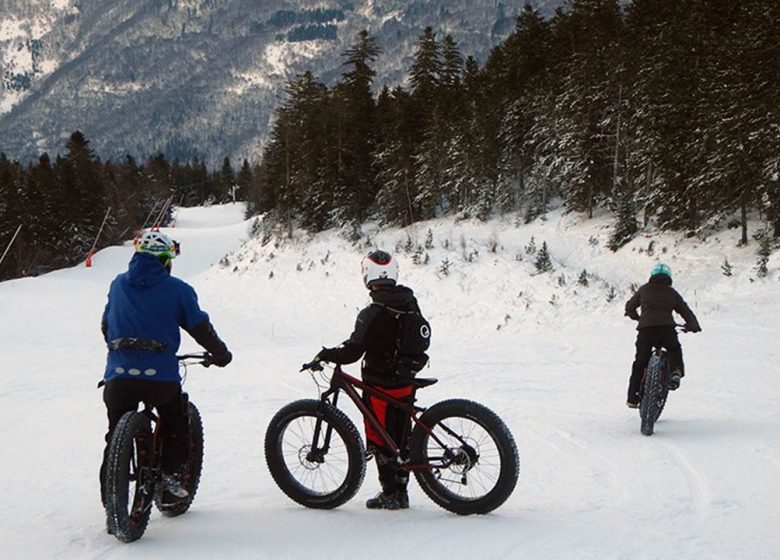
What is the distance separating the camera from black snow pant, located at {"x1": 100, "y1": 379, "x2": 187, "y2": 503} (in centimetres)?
432

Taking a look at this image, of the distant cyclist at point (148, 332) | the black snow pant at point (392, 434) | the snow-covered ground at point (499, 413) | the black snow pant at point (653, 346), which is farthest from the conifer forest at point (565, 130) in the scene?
A: the distant cyclist at point (148, 332)

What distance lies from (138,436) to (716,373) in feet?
32.6

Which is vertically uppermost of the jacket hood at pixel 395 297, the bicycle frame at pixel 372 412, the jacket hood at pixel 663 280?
the jacket hood at pixel 395 297

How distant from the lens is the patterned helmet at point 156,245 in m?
4.38

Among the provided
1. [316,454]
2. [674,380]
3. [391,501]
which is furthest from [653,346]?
[316,454]

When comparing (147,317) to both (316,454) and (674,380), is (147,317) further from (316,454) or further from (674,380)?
(674,380)

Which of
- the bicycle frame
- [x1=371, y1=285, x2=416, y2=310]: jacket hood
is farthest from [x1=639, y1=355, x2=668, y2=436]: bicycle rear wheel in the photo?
[x1=371, y1=285, x2=416, y2=310]: jacket hood

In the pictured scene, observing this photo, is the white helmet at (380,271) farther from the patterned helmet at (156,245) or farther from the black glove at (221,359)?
the patterned helmet at (156,245)

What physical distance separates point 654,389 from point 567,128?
2783 cm

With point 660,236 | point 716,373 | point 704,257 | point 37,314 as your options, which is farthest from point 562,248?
point 37,314

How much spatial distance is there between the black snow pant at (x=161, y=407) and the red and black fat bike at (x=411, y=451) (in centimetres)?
77

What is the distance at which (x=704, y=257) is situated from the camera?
22.8 meters

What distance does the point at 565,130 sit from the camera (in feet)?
109

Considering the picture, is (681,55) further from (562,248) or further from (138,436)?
(138,436)
